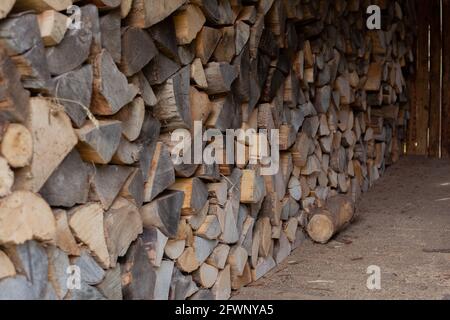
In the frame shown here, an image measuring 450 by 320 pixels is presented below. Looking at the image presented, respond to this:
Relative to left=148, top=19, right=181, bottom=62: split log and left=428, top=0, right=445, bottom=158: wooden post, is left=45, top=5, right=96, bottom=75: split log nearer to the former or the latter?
left=148, top=19, right=181, bottom=62: split log

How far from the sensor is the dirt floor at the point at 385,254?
307 centimetres

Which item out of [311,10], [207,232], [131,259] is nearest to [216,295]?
[207,232]

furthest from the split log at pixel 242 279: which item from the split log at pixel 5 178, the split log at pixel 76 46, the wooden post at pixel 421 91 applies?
the wooden post at pixel 421 91

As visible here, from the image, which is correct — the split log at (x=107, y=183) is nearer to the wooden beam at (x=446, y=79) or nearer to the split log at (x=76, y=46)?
the split log at (x=76, y=46)

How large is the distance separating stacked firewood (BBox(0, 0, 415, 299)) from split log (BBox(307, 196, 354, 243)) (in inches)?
0.5

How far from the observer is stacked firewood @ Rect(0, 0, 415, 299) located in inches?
65.6

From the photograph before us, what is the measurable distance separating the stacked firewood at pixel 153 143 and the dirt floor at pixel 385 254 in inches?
5.1

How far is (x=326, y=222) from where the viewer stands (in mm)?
3955

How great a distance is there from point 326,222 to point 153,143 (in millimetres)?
1890

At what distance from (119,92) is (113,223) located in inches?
15.7

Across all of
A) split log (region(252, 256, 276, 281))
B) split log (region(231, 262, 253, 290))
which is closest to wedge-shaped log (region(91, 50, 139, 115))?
split log (region(231, 262, 253, 290))

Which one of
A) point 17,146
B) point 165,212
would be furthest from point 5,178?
point 165,212

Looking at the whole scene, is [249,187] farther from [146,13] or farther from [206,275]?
[146,13]
